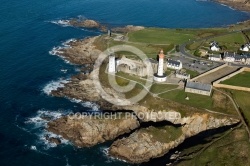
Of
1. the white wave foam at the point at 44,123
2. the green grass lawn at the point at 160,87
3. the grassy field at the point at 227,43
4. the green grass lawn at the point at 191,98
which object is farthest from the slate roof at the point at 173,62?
the white wave foam at the point at 44,123

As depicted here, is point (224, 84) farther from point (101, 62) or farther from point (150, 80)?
point (101, 62)

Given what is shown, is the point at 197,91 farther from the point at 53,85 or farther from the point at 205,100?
the point at 53,85

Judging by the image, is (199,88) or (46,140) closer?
(46,140)

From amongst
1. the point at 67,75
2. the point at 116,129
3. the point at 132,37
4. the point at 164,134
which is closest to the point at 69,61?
the point at 67,75

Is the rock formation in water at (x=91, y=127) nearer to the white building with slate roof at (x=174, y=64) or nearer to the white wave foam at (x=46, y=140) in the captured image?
the white wave foam at (x=46, y=140)

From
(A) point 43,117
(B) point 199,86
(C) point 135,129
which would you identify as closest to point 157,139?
(C) point 135,129
